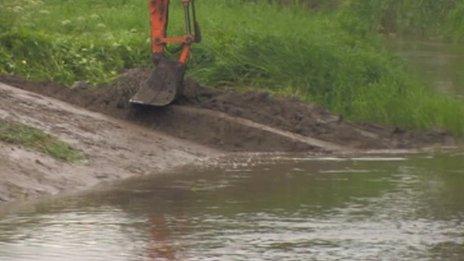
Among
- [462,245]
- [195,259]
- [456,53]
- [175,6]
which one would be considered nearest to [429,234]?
[462,245]

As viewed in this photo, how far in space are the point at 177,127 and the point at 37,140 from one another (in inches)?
122

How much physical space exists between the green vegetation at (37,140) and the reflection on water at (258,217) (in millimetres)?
885

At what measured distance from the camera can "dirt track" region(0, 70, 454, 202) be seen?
15.8 metres

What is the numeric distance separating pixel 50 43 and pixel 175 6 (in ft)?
37.4

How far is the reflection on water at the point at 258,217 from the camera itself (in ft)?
34.8

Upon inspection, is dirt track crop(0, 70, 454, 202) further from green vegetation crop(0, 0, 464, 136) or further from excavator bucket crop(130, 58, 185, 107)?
green vegetation crop(0, 0, 464, 136)

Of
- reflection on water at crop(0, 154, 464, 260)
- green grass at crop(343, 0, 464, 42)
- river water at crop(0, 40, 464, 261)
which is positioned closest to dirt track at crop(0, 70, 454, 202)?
river water at crop(0, 40, 464, 261)

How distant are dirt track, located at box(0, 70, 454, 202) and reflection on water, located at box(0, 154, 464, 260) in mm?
856

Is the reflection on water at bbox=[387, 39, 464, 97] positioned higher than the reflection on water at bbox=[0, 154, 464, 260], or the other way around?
the reflection on water at bbox=[0, 154, 464, 260]

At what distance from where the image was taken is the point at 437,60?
3250 cm

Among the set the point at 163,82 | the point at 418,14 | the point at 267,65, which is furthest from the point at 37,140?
the point at 418,14

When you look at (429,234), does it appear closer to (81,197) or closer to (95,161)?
(81,197)

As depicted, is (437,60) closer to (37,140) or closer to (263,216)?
(37,140)

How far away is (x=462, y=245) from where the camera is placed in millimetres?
10906
